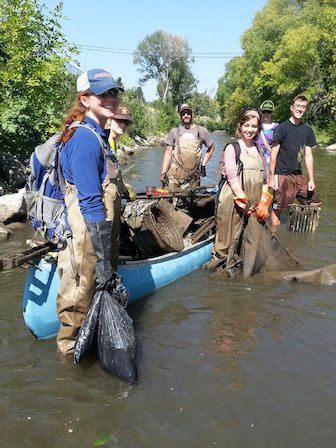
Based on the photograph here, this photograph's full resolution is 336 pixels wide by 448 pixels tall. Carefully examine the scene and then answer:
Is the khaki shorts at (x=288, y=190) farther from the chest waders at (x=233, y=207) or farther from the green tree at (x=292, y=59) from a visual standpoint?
the green tree at (x=292, y=59)

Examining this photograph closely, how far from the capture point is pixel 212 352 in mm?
3801

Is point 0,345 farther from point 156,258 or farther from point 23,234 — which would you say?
point 23,234

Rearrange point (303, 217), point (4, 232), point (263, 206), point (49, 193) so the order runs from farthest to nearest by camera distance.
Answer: point (303, 217) < point (4, 232) < point (263, 206) < point (49, 193)

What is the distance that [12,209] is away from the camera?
7.85 meters

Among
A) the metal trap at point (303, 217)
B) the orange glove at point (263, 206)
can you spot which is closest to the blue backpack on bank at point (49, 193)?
the orange glove at point (263, 206)


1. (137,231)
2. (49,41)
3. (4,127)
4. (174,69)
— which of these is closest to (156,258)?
(137,231)

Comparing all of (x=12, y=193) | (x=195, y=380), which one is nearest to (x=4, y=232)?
(x=12, y=193)

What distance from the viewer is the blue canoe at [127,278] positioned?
362 cm

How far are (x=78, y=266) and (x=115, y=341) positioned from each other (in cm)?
63

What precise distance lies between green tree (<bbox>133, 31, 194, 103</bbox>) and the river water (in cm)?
6122

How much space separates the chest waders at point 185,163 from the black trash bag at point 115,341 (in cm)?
401

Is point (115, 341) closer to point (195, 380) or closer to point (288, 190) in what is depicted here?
point (195, 380)

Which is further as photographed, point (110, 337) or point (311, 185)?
point (311, 185)

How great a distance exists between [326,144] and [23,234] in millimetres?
26989
